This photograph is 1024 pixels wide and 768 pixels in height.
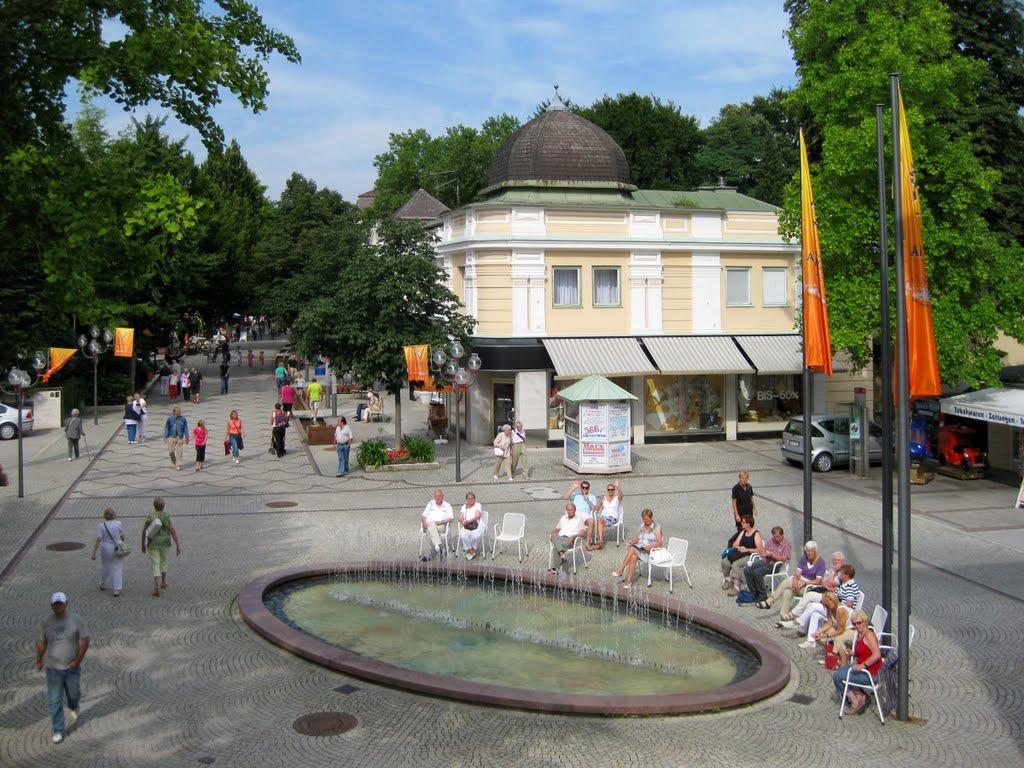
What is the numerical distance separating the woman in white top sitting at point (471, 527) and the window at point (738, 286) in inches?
693

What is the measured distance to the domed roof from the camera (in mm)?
33938

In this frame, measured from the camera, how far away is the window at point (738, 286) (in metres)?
33.2

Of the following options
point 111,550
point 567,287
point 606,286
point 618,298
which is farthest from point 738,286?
point 111,550

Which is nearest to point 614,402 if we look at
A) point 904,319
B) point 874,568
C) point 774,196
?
point 874,568

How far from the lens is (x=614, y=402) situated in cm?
2678

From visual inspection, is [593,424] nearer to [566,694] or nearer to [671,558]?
[671,558]

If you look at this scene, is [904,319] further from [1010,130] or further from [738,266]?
[1010,130]

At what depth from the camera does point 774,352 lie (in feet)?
106

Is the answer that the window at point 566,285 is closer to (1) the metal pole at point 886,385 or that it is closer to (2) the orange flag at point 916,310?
(1) the metal pole at point 886,385

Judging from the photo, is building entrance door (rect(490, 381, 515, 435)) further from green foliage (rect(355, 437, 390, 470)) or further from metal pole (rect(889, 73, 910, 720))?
metal pole (rect(889, 73, 910, 720))

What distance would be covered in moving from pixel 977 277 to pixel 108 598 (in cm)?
2073

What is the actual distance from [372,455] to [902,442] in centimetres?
1783

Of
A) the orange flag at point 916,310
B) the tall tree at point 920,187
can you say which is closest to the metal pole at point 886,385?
the orange flag at point 916,310

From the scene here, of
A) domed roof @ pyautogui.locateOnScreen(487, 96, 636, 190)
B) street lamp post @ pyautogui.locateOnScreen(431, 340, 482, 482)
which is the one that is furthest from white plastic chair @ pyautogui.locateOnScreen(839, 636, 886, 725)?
domed roof @ pyautogui.locateOnScreen(487, 96, 636, 190)
